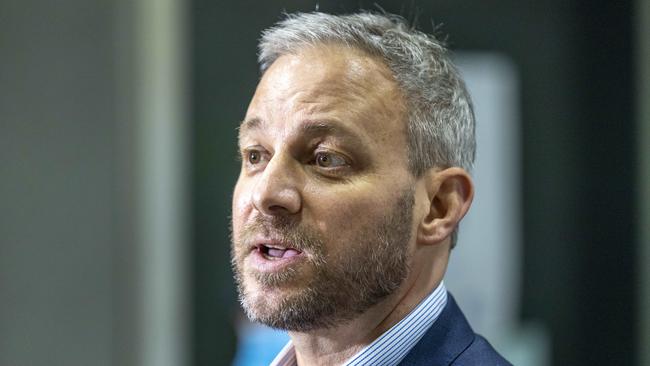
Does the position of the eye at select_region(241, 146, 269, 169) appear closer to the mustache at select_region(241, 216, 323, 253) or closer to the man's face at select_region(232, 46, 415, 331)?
the man's face at select_region(232, 46, 415, 331)

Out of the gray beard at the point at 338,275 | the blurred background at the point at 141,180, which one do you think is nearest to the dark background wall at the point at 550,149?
the blurred background at the point at 141,180

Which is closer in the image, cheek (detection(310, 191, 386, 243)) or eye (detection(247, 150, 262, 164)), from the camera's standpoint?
cheek (detection(310, 191, 386, 243))

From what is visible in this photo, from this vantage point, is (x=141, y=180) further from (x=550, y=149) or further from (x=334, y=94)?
(x=334, y=94)

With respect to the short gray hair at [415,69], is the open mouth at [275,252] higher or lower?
lower

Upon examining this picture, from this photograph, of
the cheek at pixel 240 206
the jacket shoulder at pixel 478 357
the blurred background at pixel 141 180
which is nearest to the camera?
the jacket shoulder at pixel 478 357

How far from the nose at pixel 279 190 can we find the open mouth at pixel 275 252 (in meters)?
0.08

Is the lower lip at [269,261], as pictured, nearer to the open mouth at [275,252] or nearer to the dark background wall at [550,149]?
the open mouth at [275,252]

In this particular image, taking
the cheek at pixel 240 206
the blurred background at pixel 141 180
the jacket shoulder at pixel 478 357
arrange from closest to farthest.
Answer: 1. the jacket shoulder at pixel 478 357
2. the cheek at pixel 240 206
3. the blurred background at pixel 141 180

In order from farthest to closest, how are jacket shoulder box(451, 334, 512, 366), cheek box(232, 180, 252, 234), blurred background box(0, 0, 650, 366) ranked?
1. blurred background box(0, 0, 650, 366)
2. cheek box(232, 180, 252, 234)
3. jacket shoulder box(451, 334, 512, 366)

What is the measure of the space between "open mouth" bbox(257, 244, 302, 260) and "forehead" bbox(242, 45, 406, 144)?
0.26 m

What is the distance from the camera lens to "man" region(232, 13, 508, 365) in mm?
2082

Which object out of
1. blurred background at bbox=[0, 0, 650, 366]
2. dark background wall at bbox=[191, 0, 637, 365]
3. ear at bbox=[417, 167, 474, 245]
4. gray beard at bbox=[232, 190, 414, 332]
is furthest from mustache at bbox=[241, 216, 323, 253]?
dark background wall at bbox=[191, 0, 637, 365]

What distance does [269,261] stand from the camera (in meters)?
2.11

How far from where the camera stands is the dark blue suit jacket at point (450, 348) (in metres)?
2.06
